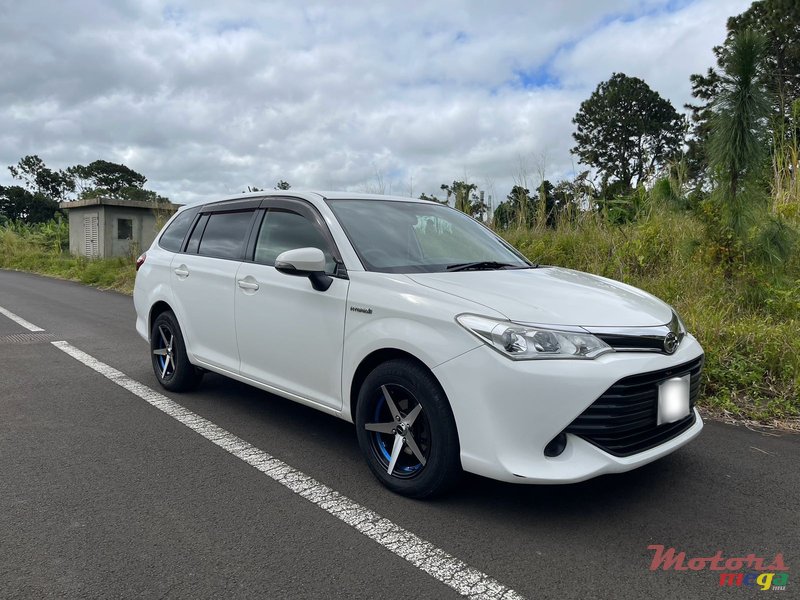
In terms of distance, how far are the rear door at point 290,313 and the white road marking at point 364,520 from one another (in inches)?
17.5

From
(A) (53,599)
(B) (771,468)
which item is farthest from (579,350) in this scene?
(A) (53,599)

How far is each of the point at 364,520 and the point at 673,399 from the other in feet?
5.29

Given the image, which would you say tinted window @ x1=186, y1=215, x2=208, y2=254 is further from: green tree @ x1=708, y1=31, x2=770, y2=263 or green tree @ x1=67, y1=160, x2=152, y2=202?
green tree @ x1=67, y1=160, x2=152, y2=202

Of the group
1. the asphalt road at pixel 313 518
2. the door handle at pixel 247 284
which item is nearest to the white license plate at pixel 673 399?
the asphalt road at pixel 313 518

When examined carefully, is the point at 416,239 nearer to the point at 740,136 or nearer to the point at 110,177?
the point at 740,136

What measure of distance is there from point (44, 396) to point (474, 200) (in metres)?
6.62

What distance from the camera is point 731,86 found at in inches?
241

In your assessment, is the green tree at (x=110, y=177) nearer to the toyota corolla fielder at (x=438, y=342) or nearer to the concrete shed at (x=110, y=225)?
the concrete shed at (x=110, y=225)

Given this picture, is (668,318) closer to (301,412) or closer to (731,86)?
(301,412)

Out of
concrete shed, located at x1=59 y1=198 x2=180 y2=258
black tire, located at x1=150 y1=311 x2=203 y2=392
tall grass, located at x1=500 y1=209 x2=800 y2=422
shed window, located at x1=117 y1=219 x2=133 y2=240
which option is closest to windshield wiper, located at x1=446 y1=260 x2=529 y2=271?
tall grass, located at x1=500 y1=209 x2=800 y2=422

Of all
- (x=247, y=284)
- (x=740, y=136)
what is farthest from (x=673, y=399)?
(x=740, y=136)

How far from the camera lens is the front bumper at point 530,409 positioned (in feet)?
8.90

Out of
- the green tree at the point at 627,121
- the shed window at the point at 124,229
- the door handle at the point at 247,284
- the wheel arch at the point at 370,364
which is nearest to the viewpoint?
the wheel arch at the point at 370,364

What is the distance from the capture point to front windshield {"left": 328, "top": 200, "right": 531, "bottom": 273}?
3.70 m
